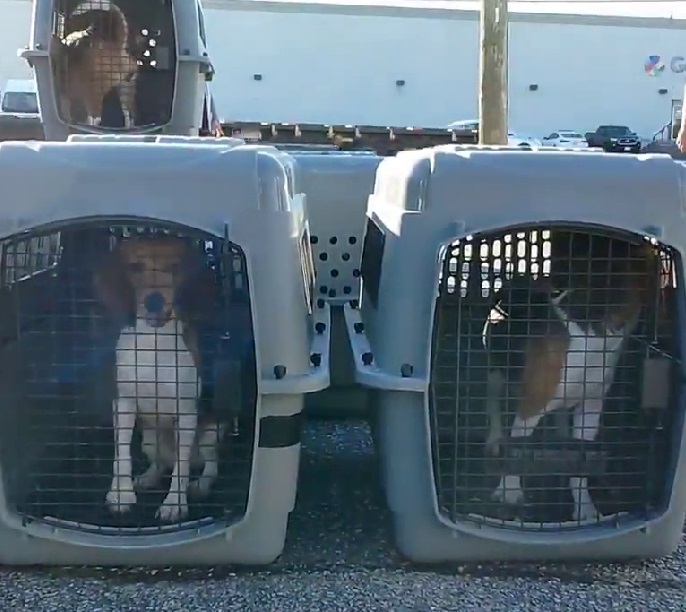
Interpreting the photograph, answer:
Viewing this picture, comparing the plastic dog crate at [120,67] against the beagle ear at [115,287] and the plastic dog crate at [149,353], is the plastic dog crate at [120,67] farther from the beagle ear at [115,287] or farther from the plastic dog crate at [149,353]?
the beagle ear at [115,287]

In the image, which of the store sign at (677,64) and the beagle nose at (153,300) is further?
the store sign at (677,64)

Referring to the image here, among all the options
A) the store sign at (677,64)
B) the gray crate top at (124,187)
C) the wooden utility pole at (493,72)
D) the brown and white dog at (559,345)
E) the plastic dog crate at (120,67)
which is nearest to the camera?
the gray crate top at (124,187)

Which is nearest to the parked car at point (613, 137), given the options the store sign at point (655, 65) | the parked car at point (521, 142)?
the store sign at point (655, 65)

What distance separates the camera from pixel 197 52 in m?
4.38

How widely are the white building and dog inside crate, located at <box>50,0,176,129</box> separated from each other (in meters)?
22.1

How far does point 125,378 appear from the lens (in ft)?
8.09

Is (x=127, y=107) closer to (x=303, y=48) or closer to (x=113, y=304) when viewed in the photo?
(x=113, y=304)

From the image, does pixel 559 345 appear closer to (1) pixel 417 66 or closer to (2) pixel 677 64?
(1) pixel 417 66

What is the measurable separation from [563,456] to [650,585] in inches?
15.6

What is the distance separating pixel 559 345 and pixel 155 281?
1098 mm

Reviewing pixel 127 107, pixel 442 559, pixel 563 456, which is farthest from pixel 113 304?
pixel 127 107

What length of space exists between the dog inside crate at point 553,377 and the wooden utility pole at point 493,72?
6.70 metres

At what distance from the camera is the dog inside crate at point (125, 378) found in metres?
2.39

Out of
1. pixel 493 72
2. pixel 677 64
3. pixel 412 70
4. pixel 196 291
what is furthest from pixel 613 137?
pixel 196 291
